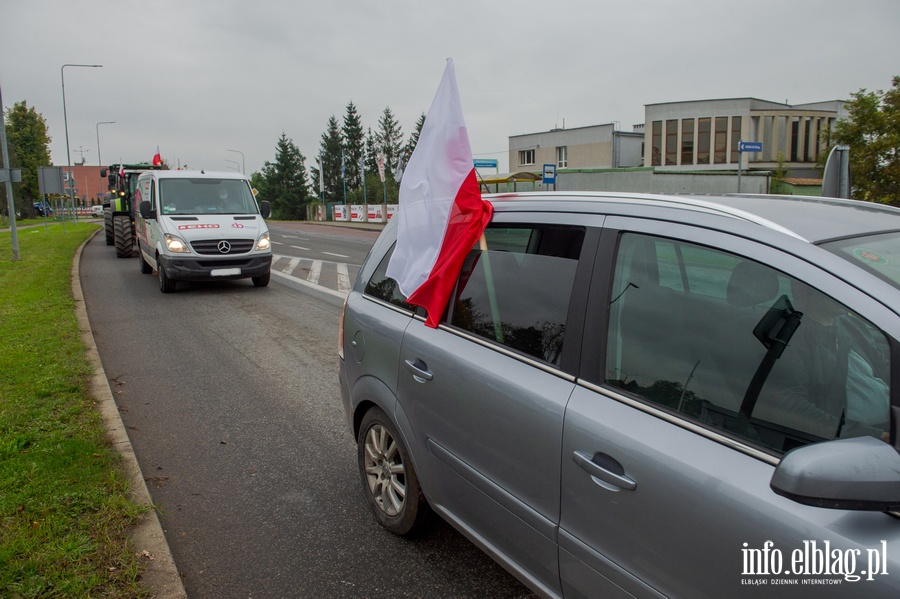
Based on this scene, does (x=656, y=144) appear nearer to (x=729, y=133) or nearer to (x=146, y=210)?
(x=729, y=133)

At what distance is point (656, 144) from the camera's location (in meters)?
52.6

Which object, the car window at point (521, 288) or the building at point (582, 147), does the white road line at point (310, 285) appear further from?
the building at point (582, 147)

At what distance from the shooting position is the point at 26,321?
8469 mm

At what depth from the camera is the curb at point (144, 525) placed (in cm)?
292

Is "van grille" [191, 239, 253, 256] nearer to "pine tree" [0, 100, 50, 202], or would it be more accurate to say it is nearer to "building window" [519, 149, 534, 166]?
"building window" [519, 149, 534, 166]

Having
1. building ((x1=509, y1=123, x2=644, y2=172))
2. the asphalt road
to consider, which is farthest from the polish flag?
building ((x1=509, y1=123, x2=644, y2=172))

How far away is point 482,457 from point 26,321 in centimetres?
828

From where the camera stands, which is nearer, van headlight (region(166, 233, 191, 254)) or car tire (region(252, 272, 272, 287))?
van headlight (region(166, 233, 191, 254))

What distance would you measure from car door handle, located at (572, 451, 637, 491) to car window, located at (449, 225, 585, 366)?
0.40 metres

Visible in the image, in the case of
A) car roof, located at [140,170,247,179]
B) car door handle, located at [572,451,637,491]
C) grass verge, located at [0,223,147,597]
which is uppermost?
car roof, located at [140,170,247,179]

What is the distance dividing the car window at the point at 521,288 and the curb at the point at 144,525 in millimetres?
1775

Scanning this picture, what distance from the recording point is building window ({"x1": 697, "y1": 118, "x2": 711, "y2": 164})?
50.7 meters

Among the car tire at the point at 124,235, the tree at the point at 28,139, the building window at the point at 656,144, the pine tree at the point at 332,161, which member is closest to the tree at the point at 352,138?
the pine tree at the point at 332,161

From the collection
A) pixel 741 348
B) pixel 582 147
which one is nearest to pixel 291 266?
pixel 741 348
